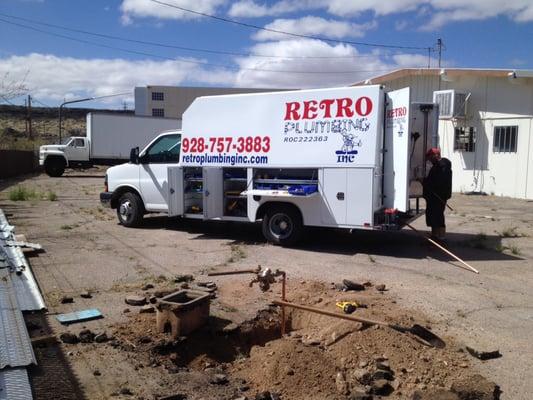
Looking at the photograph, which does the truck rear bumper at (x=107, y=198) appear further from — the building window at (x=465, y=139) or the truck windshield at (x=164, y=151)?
the building window at (x=465, y=139)

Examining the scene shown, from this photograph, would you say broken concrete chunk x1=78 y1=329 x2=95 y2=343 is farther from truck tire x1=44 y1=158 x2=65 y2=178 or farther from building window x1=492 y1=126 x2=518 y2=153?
truck tire x1=44 y1=158 x2=65 y2=178

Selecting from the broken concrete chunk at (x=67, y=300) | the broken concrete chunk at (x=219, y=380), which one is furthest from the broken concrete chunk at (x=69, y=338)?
the broken concrete chunk at (x=219, y=380)

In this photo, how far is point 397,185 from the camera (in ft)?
29.7

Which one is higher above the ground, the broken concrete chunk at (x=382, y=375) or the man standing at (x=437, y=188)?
the man standing at (x=437, y=188)

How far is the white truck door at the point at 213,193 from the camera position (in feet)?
35.2

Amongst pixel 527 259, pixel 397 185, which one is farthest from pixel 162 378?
pixel 527 259

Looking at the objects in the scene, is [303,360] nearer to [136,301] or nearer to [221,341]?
[221,341]

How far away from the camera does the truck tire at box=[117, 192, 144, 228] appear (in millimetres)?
12023

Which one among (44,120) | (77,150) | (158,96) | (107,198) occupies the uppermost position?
(158,96)

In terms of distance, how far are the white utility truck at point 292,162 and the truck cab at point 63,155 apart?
72.9 feet

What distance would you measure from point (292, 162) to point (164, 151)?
3.38m

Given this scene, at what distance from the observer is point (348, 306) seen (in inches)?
234

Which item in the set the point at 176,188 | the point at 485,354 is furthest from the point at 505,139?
the point at 485,354

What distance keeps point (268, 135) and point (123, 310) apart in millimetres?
4939
